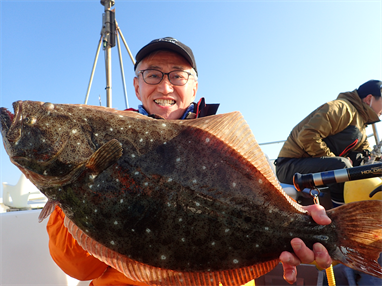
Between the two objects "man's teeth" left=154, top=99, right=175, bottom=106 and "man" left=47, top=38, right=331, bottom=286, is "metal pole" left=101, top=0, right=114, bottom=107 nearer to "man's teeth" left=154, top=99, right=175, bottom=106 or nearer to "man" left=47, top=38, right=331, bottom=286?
"man" left=47, top=38, right=331, bottom=286

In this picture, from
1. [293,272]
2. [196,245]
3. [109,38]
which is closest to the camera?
[196,245]

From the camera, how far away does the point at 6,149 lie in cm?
125

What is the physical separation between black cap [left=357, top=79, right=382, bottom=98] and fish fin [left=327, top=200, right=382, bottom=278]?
4371 mm

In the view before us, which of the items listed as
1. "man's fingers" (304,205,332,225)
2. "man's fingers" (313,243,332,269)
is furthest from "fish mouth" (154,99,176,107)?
"man's fingers" (313,243,332,269)

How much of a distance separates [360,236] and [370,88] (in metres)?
4.56

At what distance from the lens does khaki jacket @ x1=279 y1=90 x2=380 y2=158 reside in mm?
4453

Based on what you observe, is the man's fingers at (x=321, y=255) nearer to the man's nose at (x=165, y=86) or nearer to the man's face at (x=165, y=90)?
the man's face at (x=165, y=90)

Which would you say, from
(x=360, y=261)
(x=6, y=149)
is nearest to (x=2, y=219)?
(x=6, y=149)

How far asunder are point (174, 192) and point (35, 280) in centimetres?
268

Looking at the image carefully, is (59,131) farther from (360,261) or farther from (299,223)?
(360,261)

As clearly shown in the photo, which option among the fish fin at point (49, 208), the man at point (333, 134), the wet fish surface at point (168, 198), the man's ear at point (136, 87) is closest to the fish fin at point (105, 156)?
the wet fish surface at point (168, 198)

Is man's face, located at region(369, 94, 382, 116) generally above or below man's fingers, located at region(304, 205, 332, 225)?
above

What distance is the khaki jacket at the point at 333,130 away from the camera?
14.6 feet

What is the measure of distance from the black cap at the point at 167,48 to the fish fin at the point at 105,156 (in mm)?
1656
